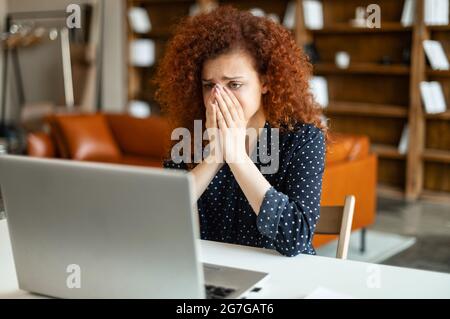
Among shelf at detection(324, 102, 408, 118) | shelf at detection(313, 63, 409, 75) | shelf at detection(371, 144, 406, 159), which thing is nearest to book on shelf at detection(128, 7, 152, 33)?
shelf at detection(313, 63, 409, 75)

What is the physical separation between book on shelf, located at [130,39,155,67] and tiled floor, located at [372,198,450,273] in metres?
2.89

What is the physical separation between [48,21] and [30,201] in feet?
21.8

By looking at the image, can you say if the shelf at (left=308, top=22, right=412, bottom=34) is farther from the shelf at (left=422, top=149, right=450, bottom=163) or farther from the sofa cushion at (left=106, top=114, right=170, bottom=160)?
the sofa cushion at (left=106, top=114, right=170, bottom=160)

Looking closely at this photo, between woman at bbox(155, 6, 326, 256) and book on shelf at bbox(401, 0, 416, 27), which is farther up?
book on shelf at bbox(401, 0, 416, 27)

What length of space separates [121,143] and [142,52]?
187 cm

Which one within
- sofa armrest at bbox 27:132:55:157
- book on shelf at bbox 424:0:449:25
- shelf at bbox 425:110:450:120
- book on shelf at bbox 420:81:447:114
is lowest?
sofa armrest at bbox 27:132:55:157

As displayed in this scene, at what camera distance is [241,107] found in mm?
1618

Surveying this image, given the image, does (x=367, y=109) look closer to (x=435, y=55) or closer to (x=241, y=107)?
(x=435, y=55)

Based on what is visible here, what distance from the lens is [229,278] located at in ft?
4.11

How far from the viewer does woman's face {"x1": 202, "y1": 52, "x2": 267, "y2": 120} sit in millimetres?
1651

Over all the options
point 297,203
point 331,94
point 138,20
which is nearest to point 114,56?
point 138,20

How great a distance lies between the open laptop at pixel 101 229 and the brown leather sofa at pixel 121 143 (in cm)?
297
